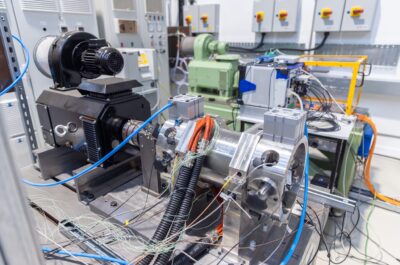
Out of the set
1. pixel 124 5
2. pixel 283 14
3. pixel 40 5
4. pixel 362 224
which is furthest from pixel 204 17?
pixel 362 224

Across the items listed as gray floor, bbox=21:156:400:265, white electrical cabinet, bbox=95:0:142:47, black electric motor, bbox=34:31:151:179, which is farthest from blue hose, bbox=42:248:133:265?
white electrical cabinet, bbox=95:0:142:47

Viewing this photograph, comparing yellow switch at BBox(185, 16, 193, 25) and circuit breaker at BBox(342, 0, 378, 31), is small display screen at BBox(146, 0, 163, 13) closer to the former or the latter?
yellow switch at BBox(185, 16, 193, 25)

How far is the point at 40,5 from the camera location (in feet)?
6.46

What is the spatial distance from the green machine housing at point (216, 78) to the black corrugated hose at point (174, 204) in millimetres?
1644

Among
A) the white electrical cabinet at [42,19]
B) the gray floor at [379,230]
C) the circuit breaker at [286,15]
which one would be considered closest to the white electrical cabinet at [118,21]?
the white electrical cabinet at [42,19]

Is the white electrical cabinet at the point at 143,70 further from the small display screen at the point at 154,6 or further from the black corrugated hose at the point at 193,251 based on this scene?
the black corrugated hose at the point at 193,251

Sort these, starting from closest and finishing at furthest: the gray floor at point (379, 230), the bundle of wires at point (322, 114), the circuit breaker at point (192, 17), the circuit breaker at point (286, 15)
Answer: the gray floor at point (379, 230) → the bundle of wires at point (322, 114) → the circuit breaker at point (286, 15) → the circuit breaker at point (192, 17)

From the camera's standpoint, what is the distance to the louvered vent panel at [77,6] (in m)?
2.11

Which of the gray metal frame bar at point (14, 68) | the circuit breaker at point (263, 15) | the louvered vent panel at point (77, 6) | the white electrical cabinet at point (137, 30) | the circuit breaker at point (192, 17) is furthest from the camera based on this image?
the circuit breaker at point (192, 17)

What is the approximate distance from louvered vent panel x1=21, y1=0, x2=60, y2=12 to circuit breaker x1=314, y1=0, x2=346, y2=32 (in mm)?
2588

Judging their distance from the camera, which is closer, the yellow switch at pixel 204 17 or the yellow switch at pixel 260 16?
the yellow switch at pixel 260 16

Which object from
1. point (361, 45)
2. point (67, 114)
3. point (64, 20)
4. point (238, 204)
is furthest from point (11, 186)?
point (361, 45)

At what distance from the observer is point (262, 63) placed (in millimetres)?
2029

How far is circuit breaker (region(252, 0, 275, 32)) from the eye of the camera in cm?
319
